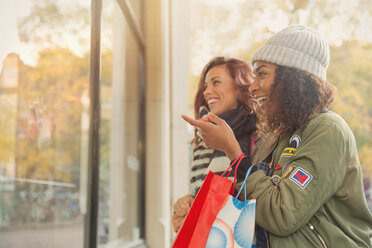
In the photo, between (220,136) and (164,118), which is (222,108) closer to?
(220,136)

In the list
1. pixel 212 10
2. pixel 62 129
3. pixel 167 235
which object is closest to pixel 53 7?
pixel 62 129

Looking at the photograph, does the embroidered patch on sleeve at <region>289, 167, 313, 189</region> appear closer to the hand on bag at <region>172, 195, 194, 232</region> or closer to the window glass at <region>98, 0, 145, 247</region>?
the hand on bag at <region>172, 195, 194, 232</region>

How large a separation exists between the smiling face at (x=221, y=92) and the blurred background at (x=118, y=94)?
1.09 metres

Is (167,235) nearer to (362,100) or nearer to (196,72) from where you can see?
(196,72)

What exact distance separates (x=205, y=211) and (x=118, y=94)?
324 cm

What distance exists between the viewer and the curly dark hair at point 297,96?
4.46ft

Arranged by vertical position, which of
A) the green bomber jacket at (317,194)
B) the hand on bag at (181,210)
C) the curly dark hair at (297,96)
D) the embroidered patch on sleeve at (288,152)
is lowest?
the hand on bag at (181,210)

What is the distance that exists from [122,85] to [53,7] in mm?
1733

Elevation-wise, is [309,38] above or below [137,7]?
below

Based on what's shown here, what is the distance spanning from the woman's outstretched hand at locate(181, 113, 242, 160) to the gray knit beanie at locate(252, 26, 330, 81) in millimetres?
297

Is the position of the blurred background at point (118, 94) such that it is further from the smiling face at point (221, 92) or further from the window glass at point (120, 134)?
the smiling face at point (221, 92)

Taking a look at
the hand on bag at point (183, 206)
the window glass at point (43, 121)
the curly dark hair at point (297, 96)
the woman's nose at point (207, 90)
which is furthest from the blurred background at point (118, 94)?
the curly dark hair at point (297, 96)

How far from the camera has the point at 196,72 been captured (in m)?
5.75

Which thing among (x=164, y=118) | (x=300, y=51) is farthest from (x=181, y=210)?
(x=164, y=118)
